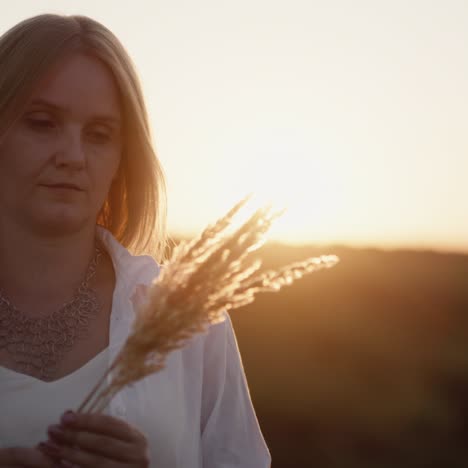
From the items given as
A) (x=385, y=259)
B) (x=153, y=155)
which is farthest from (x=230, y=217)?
(x=385, y=259)

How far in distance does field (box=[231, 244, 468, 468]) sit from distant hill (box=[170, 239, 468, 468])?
0.06ft

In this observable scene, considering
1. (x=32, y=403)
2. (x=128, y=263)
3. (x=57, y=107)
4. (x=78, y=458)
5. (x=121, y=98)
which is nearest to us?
(x=78, y=458)

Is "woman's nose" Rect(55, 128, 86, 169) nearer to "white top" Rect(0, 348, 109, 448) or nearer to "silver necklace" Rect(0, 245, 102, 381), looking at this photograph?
"silver necklace" Rect(0, 245, 102, 381)

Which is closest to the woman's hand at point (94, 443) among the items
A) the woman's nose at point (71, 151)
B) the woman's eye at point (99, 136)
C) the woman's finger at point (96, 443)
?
the woman's finger at point (96, 443)

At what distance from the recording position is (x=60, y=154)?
2.73 metres

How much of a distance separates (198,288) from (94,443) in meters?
0.64

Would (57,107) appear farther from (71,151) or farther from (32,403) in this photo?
(32,403)

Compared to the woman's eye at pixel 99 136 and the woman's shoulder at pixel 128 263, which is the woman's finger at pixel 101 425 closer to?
the woman's shoulder at pixel 128 263

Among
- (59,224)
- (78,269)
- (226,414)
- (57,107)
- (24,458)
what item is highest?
(57,107)

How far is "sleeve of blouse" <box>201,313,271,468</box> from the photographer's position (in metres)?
3.08

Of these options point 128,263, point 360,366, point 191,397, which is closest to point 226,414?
point 191,397

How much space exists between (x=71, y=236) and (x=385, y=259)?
16.8 metres

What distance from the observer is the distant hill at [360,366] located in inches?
378

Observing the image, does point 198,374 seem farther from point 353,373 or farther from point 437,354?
point 437,354
